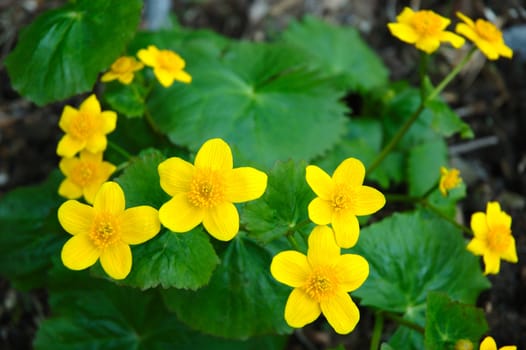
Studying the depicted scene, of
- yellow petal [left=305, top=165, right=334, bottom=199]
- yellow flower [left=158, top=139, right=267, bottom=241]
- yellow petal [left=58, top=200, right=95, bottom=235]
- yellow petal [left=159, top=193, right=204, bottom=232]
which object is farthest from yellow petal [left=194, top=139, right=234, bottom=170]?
yellow petal [left=58, top=200, right=95, bottom=235]

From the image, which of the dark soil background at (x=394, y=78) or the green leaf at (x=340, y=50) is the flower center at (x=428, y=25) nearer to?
the green leaf at (x=340, y=50)

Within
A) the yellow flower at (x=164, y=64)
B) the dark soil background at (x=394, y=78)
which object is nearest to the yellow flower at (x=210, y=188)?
the yellow flower at (x=164, y=64)

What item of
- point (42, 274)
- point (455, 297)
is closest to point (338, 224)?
point (455, 297)

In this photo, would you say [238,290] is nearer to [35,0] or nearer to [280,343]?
[280,343]

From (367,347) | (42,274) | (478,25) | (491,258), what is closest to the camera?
(491,258)

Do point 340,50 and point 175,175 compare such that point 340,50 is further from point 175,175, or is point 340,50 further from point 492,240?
point 175,175

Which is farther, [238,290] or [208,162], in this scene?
[238,290]

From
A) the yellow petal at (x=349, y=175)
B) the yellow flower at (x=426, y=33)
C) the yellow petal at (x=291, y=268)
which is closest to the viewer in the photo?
the yellow petal at (x=291, y=268)
